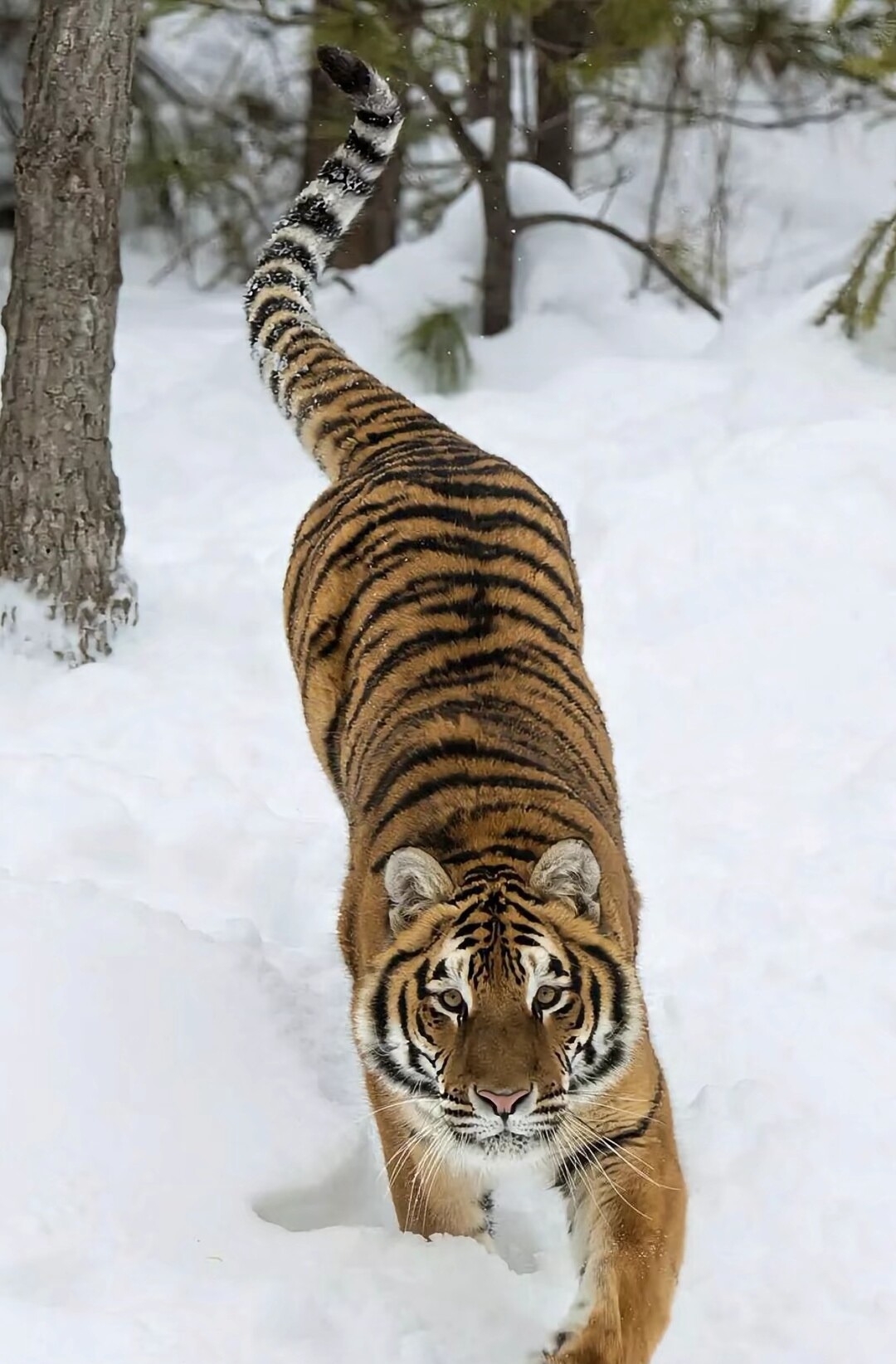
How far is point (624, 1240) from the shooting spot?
2438 mm

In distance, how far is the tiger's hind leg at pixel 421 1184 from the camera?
2.53 metres

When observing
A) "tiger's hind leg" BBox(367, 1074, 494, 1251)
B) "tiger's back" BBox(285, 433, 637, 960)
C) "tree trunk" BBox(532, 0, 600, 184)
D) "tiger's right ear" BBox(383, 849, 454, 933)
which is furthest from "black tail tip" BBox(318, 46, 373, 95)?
"tree trunk" BBox(532, 0, 600, 184)

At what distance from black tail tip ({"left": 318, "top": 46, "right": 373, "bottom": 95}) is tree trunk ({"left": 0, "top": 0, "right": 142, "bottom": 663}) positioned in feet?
2.81

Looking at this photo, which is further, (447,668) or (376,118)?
(376,118)

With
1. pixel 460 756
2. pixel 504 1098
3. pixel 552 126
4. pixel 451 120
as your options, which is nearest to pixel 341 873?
pixel 460 756

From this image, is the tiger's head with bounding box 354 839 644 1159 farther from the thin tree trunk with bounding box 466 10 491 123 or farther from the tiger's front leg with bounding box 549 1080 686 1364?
the thin tree trunk with bounding box 466 10 491 123

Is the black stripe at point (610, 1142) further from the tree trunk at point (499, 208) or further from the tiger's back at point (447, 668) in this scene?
the tree trunk at point (499, 208)

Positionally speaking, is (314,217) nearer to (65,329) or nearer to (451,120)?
(65,329)

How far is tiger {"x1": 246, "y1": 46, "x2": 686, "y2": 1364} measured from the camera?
224 cm

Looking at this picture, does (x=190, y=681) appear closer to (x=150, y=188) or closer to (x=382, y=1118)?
(x=382, y=1118)

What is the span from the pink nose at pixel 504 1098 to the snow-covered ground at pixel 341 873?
532mm

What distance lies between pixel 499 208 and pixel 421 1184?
566 centimetres

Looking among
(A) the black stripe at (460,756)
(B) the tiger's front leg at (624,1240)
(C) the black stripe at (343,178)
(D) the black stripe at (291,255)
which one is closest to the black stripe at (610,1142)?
(B) the tiger's front leg at (624,1240)

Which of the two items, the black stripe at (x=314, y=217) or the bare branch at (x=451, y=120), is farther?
the bare branch at (x=451, y=120)
